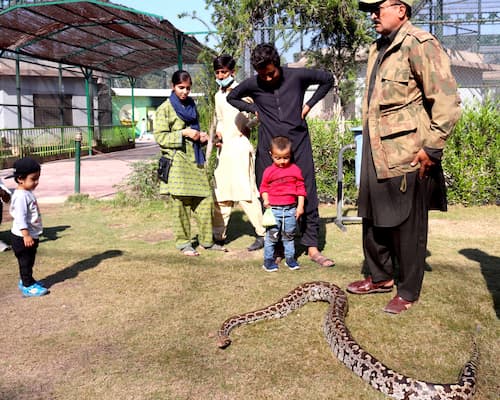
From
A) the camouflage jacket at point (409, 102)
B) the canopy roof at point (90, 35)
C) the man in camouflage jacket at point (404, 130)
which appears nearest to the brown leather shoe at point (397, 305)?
the man in camouflage jacket at point (404, 130)

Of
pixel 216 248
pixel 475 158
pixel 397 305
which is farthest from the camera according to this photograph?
pixel 475 158

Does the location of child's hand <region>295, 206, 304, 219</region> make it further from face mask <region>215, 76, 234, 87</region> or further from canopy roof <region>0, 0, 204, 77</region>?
canopy roof <region>0, 0, 204, 77</region>

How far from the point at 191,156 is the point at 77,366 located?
9.77ft

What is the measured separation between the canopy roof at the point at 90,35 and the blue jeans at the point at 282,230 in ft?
24.1

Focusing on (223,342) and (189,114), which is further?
(189,114)

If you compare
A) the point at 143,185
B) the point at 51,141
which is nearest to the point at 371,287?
the point at 143,185

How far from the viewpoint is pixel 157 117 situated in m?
5.54

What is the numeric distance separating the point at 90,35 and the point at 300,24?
8024mm

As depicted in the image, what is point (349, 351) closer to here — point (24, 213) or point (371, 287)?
point (371, 287)

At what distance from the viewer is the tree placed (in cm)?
944

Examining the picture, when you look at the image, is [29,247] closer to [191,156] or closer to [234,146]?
[191,156]

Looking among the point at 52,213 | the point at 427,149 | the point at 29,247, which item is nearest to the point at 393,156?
the point at 427,149

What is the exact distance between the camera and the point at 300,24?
1009 centimetres

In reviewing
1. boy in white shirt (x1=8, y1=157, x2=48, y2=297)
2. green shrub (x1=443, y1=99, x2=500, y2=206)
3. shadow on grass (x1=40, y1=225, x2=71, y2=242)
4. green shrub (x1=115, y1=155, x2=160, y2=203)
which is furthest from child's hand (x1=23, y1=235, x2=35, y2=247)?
green shrub (x1=443, y1=99, x2=500, y2=206)
